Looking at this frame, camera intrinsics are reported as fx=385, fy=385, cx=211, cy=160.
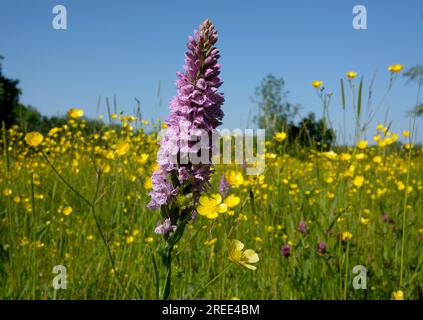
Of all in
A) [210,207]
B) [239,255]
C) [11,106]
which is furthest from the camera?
[11,106]

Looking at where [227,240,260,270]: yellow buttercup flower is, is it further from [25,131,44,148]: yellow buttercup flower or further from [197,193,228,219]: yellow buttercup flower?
[25,131,44,148]: yellow buttercup flower

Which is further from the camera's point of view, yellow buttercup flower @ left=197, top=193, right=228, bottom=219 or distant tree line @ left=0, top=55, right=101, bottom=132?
distant tree line @ left=0, top=55, right=101, bottom=132

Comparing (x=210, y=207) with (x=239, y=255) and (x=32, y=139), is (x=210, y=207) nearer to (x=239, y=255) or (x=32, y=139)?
(x=239, y=255)

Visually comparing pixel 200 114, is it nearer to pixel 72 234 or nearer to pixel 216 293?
pixel 216 293

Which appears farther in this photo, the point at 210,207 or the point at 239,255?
the point at 210,207

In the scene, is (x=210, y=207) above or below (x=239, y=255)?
above

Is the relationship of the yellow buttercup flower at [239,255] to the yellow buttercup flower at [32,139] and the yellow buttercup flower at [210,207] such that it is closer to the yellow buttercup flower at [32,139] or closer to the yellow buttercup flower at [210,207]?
the yellow buttercup flower at [210,207]

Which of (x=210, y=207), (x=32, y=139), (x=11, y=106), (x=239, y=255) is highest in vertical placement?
(x=11, y=106)

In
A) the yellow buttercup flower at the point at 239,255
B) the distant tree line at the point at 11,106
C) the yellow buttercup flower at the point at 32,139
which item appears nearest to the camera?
the yellow buttercup flower at the point at 239,255

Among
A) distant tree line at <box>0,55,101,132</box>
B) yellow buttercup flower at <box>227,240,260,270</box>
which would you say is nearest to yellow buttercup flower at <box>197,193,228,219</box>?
yellow buttercup flower at <box>227,240,260,270</box>

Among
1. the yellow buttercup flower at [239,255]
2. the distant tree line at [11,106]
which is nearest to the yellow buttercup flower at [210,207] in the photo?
the yellow buttercup flower at [239,255]

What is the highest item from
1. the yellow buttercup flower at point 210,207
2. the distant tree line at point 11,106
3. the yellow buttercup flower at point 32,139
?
the distant tree line at point 11,106

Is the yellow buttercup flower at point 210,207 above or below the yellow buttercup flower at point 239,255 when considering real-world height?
above

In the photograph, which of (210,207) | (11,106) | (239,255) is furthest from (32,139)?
(11,106)
